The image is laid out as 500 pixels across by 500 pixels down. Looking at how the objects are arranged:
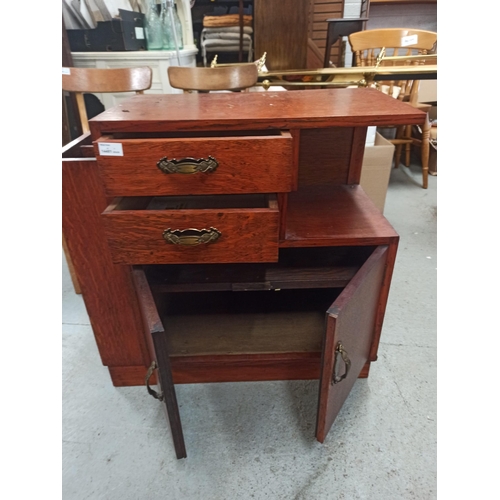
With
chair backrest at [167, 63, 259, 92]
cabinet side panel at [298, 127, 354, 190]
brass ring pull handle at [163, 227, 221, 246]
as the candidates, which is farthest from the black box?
brass ring pull handle at [163, 227, 221, 246]

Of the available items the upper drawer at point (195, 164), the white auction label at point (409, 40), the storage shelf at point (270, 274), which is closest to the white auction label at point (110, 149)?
the upper drawer at point (195, 164)

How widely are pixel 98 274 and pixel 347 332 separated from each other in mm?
570

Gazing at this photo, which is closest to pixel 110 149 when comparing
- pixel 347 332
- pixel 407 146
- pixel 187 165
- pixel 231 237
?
pixel 187 165

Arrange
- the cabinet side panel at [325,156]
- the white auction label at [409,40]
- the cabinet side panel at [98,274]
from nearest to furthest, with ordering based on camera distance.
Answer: the cabinet side panel at [98,274]
the cabinet side panel at [325,156]
the white auction label at [409,40]

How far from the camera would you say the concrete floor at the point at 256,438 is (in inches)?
31.5

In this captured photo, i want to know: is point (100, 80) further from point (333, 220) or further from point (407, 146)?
point (407, 146)

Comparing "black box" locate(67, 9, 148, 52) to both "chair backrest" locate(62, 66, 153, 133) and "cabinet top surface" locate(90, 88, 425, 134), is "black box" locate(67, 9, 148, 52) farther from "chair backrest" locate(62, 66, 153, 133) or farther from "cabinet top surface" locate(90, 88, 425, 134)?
"cabinet top surface" locate(90, 88, 425, 134)

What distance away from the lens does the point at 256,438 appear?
2.93ft

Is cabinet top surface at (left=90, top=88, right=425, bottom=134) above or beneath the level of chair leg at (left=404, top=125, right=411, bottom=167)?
above

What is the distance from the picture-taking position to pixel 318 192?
1.01 m

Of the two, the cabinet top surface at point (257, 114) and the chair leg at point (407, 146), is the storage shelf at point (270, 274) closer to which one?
the cabinet top surface at point (257, 114)

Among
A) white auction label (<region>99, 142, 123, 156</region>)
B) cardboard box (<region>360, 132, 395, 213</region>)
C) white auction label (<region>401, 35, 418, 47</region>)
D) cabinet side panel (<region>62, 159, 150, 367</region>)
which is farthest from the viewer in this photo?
white auction label (<region>401, 35, 418, 47</region>)

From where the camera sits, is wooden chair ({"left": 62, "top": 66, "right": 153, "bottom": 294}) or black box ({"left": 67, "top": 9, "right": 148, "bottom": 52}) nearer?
wooden chair ({"left": 62, "top": 66, "right": 153, "bottom": 294})

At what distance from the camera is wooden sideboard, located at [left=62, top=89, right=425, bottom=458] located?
0.68 metres
